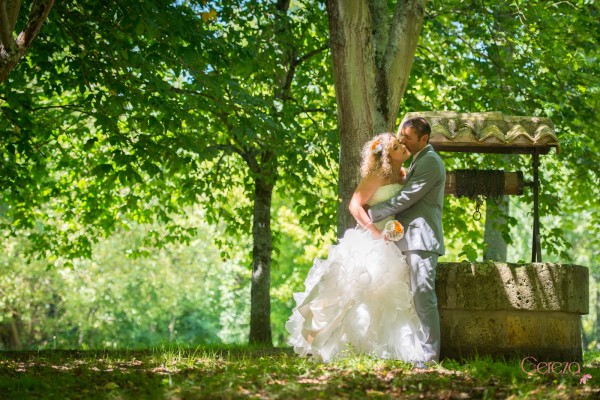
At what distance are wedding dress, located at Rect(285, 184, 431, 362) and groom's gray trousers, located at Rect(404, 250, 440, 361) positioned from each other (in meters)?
0.08

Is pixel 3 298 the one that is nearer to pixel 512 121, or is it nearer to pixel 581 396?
pixel 512 121

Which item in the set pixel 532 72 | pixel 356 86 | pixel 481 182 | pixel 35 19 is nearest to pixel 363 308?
pixel 481 182

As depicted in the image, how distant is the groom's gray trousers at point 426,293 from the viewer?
695 cm

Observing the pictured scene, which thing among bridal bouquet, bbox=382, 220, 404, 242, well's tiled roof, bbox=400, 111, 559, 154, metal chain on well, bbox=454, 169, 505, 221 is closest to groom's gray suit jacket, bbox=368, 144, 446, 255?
bridal bouquet, bbox=382, 220, 404, 242

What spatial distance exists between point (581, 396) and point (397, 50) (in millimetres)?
4927

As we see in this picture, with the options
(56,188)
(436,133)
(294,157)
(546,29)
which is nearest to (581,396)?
(436,133)

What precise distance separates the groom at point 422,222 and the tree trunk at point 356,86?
1350 millimetres

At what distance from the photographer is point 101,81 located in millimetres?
11039

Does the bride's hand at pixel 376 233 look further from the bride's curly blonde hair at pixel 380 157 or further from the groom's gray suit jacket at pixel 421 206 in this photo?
the bride's curly blonde hair at pixel 380 157

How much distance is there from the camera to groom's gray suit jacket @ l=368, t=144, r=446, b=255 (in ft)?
23.4

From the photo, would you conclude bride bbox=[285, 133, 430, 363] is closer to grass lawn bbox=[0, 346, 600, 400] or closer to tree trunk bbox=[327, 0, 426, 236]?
grass lawn bbox=[0, 346, 600, 400]

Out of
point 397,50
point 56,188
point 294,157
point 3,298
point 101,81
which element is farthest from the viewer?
point 3,298

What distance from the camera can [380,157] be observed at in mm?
7500

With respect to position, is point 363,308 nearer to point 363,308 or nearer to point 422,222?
point 363,308
